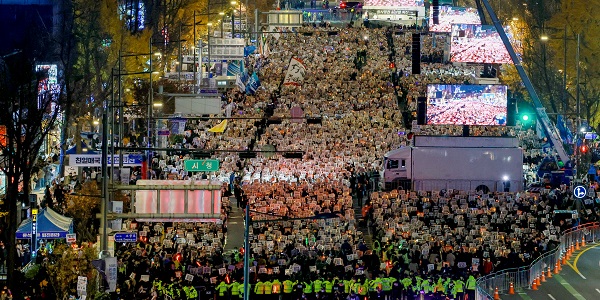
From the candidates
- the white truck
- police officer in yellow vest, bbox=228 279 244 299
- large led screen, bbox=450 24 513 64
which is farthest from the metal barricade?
large led screen, bbox=450 24 513 64

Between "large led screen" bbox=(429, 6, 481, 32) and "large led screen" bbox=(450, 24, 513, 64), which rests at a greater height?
"large led screen" bbox=(429, 6, 481, 32)

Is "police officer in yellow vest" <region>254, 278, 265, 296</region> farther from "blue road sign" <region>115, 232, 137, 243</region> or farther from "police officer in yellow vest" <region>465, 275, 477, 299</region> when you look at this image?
"police officer in yellow vest" <region>465, 275, 477, 299</region>

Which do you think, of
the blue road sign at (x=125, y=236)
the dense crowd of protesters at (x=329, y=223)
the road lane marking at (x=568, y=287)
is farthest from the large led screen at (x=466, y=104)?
the blue road sign at (x=125, y=236)

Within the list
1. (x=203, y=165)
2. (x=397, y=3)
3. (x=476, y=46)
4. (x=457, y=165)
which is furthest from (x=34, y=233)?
(x=397, y=3)

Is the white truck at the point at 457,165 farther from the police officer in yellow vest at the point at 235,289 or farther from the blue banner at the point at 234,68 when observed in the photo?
the police officer in yellow vest at the point at 235,289

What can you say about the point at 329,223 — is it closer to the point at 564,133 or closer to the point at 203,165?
the point at 203,165
